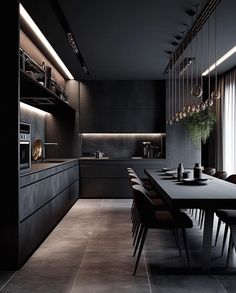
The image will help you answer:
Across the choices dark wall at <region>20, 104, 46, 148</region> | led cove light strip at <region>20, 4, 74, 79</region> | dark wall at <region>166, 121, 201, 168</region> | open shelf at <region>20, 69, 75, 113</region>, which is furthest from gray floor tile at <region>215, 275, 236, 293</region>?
dark wall at <region>166, 121, 201, 168</region>

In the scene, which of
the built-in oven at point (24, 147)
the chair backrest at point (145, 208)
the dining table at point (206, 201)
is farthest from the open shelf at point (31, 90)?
the dining table at point (206, 201)

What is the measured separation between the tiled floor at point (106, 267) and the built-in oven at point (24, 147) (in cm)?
102

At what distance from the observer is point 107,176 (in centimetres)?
901

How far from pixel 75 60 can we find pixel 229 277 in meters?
4.94

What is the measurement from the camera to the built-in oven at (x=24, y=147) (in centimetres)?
406

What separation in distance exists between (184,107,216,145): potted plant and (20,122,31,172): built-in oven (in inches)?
205

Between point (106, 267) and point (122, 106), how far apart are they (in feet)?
19.4

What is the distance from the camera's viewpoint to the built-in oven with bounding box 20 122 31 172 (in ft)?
13.3

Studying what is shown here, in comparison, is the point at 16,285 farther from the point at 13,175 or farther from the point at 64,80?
the point at 64,80

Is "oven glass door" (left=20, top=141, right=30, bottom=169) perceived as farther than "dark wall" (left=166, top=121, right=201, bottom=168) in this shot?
No

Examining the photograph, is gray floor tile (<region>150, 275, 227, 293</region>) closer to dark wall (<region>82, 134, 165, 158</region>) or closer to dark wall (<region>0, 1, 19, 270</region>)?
dark wall (<region>0, 1, 19, 270</region>)

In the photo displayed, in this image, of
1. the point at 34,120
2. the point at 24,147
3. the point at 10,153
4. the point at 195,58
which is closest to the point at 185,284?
the point at 10,153

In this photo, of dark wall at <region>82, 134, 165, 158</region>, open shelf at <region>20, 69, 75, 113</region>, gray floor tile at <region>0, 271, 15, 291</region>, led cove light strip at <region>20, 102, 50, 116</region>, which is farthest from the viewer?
dark wall at <region>82, 134, 165, 158</region>

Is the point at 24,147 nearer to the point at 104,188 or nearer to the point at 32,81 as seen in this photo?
the point at 32,81
